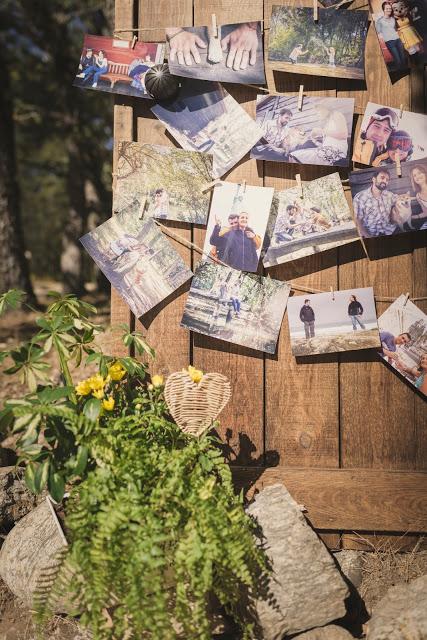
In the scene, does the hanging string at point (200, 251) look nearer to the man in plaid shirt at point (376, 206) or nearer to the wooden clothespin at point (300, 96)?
the man in plaid shirt at point (376, 206)

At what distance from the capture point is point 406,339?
211 cm

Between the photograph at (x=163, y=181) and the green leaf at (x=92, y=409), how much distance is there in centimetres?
80

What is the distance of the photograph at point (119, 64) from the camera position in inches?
80.7

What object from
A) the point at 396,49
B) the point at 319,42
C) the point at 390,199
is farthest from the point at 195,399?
the point at 396,49

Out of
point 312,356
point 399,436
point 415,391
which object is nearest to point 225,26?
point 312,356

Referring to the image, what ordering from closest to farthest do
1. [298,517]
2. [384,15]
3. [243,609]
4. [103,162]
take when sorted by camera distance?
[243,609]
[298,517]
[384,15]
[103,162]

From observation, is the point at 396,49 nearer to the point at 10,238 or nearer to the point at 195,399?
the point at 195,399

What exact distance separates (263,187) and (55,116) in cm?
704

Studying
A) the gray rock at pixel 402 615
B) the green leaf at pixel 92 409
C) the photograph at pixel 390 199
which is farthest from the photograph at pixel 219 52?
the gray rock at pixel 402 615

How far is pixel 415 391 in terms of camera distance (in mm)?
2141

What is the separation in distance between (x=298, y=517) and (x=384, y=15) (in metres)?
1.88

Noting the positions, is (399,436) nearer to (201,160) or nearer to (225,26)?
(201,160)

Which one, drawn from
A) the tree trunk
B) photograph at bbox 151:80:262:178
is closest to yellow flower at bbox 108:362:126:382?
photograph at bbox 151:80:262:178

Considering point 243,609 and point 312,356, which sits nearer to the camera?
point 243,609
